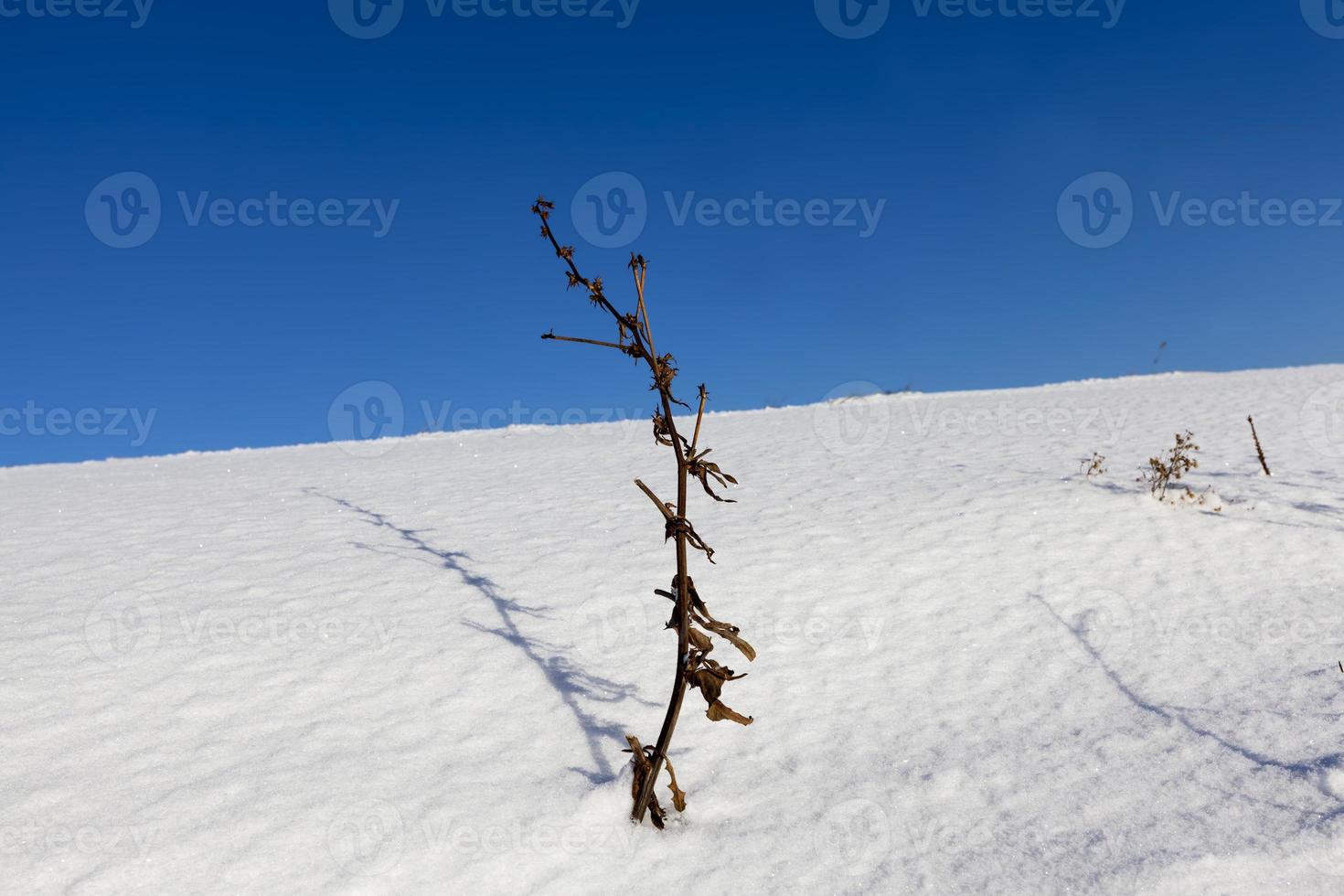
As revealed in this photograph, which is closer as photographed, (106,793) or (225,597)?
(106,793)

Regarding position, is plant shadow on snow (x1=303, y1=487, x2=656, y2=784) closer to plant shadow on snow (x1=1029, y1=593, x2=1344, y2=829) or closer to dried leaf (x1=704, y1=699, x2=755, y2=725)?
dried leaf (x1=704, y1=699, x2=755, y2=725)

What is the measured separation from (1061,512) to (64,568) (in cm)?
896

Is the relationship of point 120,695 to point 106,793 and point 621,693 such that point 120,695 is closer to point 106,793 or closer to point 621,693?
point 106,793

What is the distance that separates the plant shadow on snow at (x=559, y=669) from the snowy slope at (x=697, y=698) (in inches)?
1.2

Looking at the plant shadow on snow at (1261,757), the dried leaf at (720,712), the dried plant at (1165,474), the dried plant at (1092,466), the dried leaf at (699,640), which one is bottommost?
the plant shadow on snow at (1261,757)

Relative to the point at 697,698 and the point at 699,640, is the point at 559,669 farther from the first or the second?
the point at 699,640

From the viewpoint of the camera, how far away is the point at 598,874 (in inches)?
150

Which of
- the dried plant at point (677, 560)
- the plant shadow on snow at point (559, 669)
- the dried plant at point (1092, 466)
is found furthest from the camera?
the dried plant at point (1092, 466)

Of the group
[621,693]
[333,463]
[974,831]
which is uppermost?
[333,463]

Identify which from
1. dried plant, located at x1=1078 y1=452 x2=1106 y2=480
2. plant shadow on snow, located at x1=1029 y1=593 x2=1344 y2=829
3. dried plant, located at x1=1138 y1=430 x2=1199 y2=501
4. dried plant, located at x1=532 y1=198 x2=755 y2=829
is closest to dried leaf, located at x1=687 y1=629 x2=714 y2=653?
dried plant, located at x1=532 y1=198 x2=755 y2=829

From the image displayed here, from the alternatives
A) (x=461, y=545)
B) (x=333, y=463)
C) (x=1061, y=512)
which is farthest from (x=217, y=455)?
(x=1061, y=512)

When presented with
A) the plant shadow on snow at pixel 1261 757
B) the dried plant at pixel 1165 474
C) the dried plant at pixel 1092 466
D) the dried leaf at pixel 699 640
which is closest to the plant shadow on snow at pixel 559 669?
the dried leaf at pixel 699 640

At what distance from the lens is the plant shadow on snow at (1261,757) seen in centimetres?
377

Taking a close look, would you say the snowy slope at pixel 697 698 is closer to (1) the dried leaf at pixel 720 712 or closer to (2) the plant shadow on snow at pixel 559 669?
(2) the plant shadow on snow at pixel 559 669
